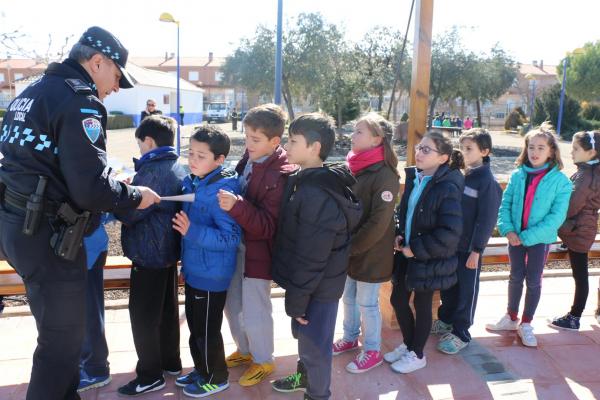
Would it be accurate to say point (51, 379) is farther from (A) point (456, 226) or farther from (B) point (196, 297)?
(A) point (456, 226)

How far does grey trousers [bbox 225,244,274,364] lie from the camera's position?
9.42ft

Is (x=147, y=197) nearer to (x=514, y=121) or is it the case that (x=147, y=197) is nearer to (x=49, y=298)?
(x=49, y=298)

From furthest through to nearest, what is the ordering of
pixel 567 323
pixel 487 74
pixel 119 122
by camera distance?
pixel 119 122
pixel 487 74
pixel 567 323

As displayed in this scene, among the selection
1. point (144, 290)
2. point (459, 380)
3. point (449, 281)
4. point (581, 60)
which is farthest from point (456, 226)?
point (581, 60)

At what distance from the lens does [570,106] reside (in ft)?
112

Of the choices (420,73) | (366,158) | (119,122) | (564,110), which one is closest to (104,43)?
(366,158)

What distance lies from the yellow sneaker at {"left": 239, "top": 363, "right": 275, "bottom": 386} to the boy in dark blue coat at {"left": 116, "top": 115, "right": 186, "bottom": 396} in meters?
0.48

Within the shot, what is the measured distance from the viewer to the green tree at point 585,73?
32.2 meters

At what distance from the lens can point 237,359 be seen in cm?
321

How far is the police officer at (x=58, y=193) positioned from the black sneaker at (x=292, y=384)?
110cm

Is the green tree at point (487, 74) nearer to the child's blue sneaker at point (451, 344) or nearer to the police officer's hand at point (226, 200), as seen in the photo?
the child's blue sneaker at point (451, 344)

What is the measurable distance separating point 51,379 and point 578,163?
3.68 meters

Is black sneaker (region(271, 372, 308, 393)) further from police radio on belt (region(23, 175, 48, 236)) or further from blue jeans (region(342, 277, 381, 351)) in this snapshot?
police radio on belt (region(23, 175, 48, 236))

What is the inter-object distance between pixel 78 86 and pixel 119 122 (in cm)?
3188
